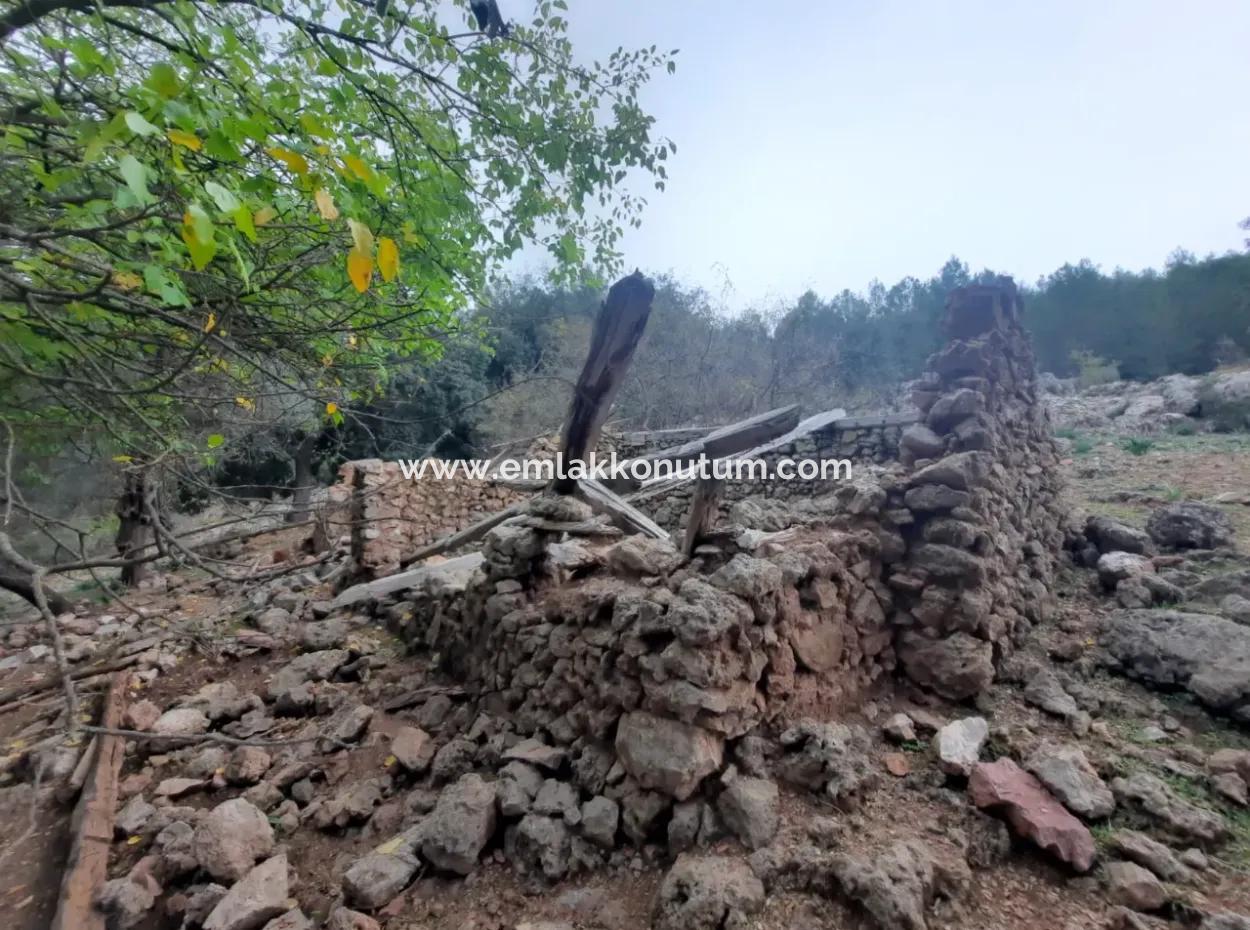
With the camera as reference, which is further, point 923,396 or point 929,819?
point 923,396

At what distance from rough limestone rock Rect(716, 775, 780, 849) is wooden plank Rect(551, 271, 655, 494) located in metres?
1.79

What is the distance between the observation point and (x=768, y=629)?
2.57m

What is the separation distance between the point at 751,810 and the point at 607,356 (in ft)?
6.62

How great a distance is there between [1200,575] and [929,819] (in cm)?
310

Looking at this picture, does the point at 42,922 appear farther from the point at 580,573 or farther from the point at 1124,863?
the point at 1124,863

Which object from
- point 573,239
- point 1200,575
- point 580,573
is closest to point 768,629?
point 580,573

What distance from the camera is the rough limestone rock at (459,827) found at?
2.33 metres

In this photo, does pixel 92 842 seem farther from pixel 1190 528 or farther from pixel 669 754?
pixel 1190 528

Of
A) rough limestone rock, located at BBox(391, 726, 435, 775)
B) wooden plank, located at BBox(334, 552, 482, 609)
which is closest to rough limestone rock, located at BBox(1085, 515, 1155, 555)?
rough limestone rock, located at BBox(391, 726, 435, 775)

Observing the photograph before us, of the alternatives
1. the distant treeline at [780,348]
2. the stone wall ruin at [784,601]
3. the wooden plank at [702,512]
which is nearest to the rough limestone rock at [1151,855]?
the stone wall ruin at [784,601]

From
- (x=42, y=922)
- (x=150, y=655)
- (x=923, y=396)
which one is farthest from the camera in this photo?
(x=150, y=655)

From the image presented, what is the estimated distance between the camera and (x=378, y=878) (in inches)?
89.3

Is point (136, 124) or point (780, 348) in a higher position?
point (780, 348)

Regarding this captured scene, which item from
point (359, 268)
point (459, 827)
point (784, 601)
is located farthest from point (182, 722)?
point (359, 268)
